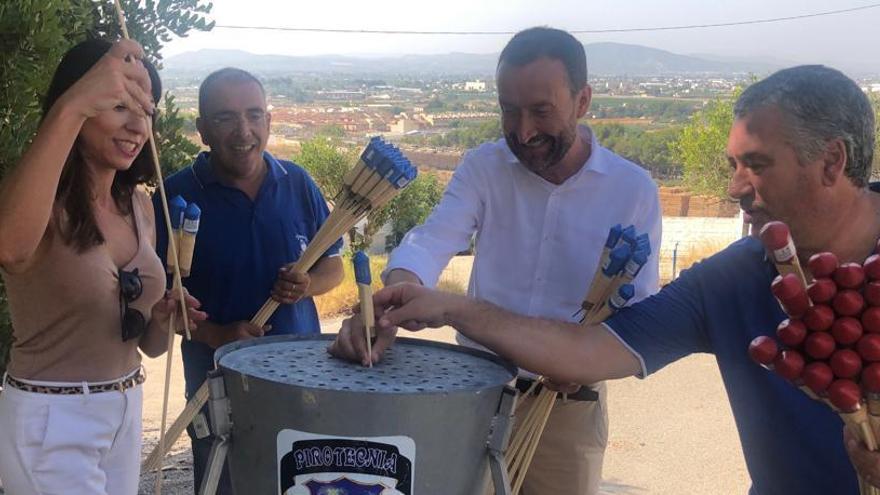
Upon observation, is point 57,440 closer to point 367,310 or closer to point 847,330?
point 367,310

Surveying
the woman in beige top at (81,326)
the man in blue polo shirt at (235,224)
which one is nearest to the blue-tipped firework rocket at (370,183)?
the woman in beige top at (81,326)

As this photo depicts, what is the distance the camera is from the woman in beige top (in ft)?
6.95

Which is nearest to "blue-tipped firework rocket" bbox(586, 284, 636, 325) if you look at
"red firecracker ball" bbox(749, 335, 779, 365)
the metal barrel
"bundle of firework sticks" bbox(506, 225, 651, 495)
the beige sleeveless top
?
"bundle of firework sticks" bbox(506, 225, 651, 495)

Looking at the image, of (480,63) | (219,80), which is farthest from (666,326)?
(480,63)

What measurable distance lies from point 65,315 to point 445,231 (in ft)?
3.28

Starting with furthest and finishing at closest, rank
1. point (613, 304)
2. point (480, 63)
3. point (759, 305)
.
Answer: point (480, 63) < point (613, 304) < point (759, 305)

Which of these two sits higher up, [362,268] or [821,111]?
[821,111]

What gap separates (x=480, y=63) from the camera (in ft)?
429

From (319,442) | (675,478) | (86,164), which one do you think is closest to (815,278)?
(319,442)

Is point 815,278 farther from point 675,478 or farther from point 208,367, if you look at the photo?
point 675,478

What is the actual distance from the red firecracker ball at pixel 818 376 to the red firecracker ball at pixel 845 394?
0.04ft

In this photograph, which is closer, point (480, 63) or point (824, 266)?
point (824, 266)

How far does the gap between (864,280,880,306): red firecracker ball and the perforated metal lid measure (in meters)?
0.64

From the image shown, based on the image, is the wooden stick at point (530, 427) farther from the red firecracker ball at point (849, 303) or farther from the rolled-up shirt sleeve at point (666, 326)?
the red firecracker ball at point (849, 303)
